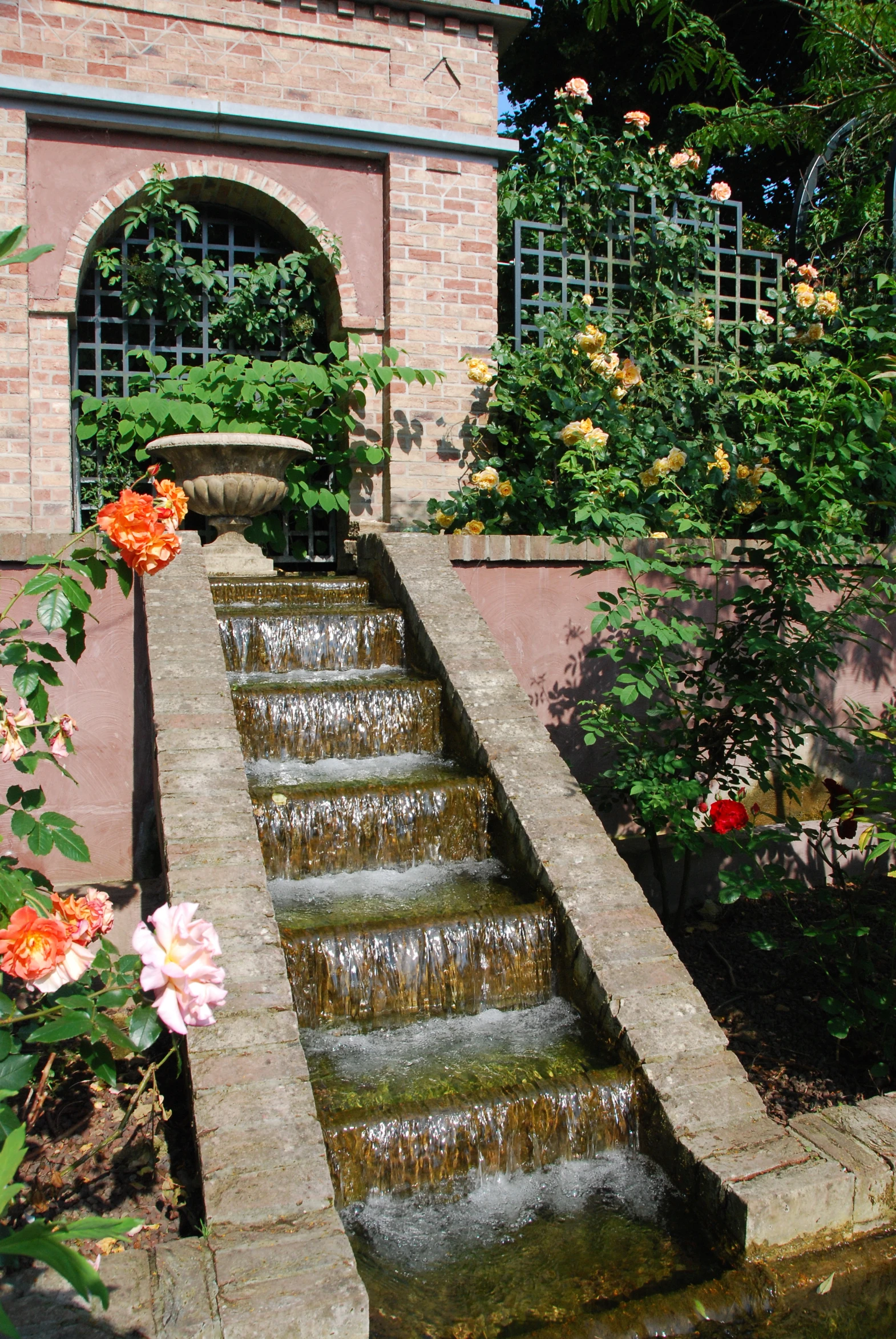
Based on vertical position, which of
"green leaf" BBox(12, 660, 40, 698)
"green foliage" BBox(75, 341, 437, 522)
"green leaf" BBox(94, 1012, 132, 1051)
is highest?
"green foliage" BBox(75, 341, 437, 522)

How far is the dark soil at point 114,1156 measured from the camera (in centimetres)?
252

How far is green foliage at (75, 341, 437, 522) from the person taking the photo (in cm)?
643

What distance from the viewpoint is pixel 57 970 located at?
1774 mm

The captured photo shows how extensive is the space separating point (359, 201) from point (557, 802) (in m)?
5.13

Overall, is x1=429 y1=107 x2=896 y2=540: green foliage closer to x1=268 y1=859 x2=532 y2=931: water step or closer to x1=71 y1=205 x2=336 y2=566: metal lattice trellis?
x1=268 y1=859 x2=532 y2=931: water step

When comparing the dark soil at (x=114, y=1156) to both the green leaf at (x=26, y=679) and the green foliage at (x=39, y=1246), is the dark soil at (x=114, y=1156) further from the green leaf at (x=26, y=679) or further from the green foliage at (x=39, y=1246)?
the green foliage at (x=39, y=1246)

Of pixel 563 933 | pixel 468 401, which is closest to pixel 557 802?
pixel 563 933

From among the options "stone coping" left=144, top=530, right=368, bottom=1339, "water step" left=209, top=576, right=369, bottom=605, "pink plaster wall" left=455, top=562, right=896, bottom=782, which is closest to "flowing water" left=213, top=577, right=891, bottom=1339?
"stone coping" left=144, top=530, right=368, bottom=1339

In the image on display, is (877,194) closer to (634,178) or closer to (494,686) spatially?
(634,178)

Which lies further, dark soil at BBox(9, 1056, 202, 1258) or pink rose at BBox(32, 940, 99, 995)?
dark soil at BBox(9, 1056, 202, 1258)

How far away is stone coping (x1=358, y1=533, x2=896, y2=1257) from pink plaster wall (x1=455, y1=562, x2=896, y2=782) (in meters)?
0.46

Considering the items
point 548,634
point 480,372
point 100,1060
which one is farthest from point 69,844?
point 480,372

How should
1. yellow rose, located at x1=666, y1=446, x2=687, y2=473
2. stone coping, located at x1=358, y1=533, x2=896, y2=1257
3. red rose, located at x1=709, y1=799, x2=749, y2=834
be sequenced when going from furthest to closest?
1. yellow rose, located at x1=666, y1=446, x2=687, y2=473
2. red rose, located at x1=709, y1=799, x2=749, y2=834
3. stone coping, located at x1=358, y1=533, x2=896, y2=1257

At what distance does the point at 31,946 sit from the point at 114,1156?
1.36 m
